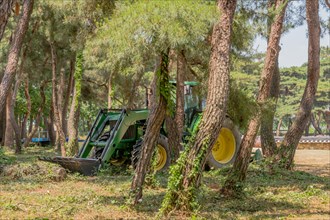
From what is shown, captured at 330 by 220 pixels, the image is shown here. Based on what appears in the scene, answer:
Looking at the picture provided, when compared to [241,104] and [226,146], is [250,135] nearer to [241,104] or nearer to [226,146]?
[241,104]

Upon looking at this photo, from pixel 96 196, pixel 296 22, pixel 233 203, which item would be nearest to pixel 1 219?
pixel 96 196

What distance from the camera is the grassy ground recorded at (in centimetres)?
647

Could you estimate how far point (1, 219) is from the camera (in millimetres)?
5852

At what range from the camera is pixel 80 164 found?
10977 mm

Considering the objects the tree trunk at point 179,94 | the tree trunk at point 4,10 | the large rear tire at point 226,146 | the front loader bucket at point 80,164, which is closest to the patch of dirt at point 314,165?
the large rear tire at point 226,146

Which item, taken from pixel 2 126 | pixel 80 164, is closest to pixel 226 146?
pixel 80 164

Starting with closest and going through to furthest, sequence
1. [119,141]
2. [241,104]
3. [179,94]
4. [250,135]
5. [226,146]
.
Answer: [241,104] → [250,135] → [179,94] → [119,141] → [226,146]

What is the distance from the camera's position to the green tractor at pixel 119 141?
11102 millimetres

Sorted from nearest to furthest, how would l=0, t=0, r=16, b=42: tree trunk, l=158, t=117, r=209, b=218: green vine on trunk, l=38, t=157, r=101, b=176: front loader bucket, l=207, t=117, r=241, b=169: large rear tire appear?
l=0, t=0, r=16, b=42: tree trunk, l=158, t=117, r=209, b=218: green vine on trunk, l=38, t=157, r=101, b=176: front loader bucket, l=207, t=117, r=241, b=169: large rear tire

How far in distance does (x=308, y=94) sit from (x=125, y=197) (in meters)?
6.59

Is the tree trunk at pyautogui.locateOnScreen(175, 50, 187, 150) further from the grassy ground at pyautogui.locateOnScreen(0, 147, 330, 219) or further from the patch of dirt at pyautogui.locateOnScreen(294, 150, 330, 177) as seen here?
the patch of dirt at pyautogui.locateOnScreen(294, 150, 330, 177)

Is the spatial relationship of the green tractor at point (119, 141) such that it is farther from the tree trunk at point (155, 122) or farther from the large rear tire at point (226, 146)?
the tree trunk at point (155, 122)

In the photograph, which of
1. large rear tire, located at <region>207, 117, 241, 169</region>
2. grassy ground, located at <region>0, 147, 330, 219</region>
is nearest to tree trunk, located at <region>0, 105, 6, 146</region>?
grassy ground, located at <region>0, 147, 330, 219</region>

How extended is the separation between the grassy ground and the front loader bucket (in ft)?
0.87
